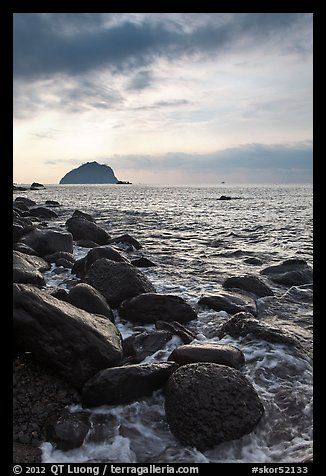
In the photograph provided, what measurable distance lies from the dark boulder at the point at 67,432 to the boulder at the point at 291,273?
804cm

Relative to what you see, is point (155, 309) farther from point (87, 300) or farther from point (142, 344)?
point (87, 300)

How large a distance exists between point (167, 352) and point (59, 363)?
1.93m

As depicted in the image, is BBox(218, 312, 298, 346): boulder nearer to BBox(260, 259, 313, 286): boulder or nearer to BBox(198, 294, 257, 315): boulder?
BBox(198, 294, 257, 315): boulder

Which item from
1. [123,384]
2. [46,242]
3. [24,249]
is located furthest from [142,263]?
[123,384]

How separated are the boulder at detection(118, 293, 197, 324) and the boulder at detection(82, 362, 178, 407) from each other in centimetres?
217

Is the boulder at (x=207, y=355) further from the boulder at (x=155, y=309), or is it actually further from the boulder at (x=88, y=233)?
the boulder at (x=88, y=233)

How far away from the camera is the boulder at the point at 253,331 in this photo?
239 inches

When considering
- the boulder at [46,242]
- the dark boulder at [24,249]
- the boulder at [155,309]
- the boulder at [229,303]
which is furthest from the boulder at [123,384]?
the boulder at [46,242]

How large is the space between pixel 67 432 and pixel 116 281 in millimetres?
3844

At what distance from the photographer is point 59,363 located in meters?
4.38

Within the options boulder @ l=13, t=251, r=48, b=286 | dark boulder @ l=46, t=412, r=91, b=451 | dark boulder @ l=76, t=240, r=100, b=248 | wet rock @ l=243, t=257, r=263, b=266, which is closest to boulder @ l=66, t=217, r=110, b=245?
dark boulder @ l=76, t=240, r=100, b=248

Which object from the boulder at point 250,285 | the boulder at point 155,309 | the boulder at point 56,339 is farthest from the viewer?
the boulder at point 250,285
